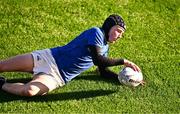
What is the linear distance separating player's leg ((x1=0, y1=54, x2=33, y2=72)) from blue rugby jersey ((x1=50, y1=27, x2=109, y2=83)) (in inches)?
11.7

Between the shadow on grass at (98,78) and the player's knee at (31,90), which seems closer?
the player's knee at (31,90)

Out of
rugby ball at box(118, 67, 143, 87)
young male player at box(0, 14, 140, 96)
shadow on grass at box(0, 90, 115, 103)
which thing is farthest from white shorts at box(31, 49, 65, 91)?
rugby ball at box(118, 67, 143, 87)

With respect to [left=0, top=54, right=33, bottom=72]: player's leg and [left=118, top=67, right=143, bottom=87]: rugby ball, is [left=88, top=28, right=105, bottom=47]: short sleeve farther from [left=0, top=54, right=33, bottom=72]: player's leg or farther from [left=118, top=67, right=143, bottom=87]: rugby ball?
[left=0, top=54, right=33, bottom=72]: player's leg

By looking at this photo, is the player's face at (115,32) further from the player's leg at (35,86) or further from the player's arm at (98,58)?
the player's leg at (35,86)

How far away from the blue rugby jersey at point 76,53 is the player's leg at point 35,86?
0.63 ft

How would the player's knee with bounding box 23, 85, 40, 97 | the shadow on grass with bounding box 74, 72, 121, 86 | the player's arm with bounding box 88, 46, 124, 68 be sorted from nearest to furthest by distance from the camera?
the player's knee with bounding box 23, 85, 40, 97 → the player's arm with bounding box 88, 46, 124, 68 → the shadow on grass with bounding box 74, 72, 121, 86

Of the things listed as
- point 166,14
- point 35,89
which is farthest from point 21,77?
point 166,14

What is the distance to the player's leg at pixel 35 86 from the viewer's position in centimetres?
501

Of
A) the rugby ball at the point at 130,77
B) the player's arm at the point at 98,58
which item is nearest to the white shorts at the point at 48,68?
the player's arm at the point at 98,58

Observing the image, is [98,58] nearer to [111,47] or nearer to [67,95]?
[67,95]

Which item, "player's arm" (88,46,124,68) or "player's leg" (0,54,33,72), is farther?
"player's leg" (0,54,33,72)

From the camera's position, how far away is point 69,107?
5.06m

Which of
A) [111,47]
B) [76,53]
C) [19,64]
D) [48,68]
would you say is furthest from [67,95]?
[111,47]

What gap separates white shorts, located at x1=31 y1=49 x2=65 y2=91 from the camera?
17.0ft
